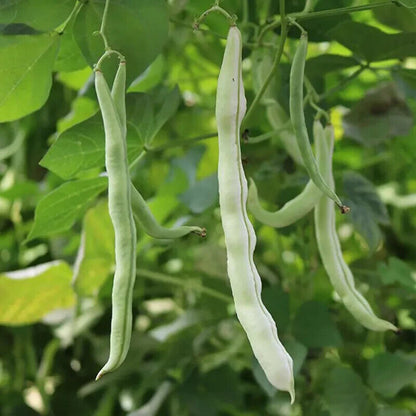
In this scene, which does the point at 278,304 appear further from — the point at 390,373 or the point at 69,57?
the point at 69,57

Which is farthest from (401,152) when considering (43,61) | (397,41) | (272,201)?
(43,61)

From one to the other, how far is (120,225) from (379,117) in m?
0.49

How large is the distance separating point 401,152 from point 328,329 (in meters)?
0.45

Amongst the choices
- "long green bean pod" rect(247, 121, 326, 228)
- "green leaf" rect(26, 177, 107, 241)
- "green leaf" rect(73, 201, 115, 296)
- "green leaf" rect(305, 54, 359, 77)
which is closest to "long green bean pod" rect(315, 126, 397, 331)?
"long green bean pod" rect(247, 121, 326, 228)

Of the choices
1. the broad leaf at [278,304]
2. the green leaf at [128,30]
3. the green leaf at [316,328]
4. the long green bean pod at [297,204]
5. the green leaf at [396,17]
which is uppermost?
the green leaf at [128,30]

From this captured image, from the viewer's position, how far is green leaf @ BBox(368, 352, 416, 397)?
836mm

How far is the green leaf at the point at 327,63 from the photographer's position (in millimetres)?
721

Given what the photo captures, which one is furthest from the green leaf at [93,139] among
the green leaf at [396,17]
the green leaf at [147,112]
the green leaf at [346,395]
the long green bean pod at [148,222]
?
the green leaf at [346,395]

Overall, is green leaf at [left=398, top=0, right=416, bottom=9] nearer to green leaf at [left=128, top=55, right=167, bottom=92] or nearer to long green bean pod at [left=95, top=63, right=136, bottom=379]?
long green bean pod at [left=95, top=63, right=136, bottom=379]

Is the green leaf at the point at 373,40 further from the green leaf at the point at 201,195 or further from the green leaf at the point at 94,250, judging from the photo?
the green leaf at the point at 94,250

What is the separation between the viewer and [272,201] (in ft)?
3.00

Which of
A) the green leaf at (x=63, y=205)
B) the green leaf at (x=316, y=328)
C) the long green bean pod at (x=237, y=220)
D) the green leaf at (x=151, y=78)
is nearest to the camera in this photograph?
the long green bean pod at (x=237, y=220)

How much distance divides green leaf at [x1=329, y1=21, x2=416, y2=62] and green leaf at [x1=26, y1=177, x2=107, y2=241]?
0.85ft

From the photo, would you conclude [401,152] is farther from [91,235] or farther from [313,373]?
[91,235]
